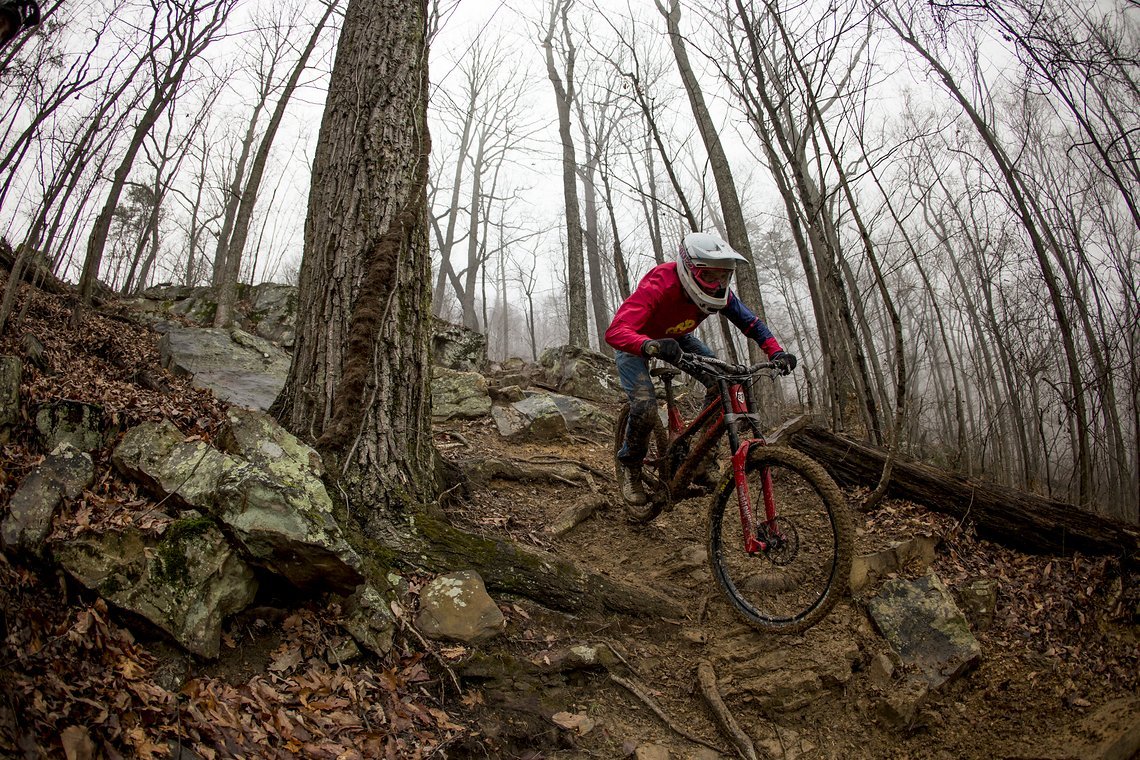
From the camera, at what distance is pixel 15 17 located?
1.12m

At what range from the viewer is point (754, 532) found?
3.18 metres

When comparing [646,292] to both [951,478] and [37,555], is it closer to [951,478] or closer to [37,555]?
[951,478]

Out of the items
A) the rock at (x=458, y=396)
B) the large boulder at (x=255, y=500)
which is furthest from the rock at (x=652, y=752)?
the rock at (x=458, y=396)

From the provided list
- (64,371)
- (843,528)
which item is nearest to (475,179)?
(64,371)

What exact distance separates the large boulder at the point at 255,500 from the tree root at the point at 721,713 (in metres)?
1.85

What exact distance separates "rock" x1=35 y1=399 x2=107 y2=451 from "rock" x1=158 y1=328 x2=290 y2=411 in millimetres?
1935

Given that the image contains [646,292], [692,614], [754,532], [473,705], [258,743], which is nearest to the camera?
[258,743]

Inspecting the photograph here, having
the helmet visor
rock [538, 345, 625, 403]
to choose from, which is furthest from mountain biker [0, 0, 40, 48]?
rock [538, 345, 625, 403]

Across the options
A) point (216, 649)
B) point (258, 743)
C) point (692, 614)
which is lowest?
point (692, 614)

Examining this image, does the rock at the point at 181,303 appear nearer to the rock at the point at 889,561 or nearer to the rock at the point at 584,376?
the rock at the point at 584,376

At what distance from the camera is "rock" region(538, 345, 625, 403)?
9.27m

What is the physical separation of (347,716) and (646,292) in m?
2.83

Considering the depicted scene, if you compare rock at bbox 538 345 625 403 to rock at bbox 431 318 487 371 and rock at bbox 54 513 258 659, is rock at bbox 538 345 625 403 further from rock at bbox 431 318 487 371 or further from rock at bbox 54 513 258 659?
rock at bbox 54 513 258 659

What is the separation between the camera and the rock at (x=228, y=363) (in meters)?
5.24
